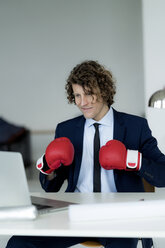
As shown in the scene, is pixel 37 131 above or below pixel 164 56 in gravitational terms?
below

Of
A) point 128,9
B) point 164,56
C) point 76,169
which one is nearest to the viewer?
point 76,169

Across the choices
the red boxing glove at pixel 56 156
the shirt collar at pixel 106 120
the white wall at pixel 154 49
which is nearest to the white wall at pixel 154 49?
the white wall at pixel 154 49

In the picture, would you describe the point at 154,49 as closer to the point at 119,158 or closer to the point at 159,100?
the point at 159,100

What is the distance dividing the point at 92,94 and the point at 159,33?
198 cm

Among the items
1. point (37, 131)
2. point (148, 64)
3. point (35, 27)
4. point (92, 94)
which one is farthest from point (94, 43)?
point (92, 94)

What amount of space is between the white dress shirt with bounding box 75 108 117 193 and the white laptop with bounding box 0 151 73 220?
1.80ft

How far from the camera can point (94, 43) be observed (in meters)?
6.75

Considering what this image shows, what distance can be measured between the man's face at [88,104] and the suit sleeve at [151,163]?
0.25 meters

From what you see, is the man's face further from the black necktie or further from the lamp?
the lamp

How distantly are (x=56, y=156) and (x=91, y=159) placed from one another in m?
0.26

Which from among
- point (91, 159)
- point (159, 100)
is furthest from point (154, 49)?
point (91, 159)

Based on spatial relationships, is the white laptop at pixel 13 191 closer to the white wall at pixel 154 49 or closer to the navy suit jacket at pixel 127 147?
the navy suit jacket at pixel 127 147

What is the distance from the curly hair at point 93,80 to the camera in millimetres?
2197

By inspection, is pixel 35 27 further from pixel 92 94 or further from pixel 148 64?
pixel 92 94
